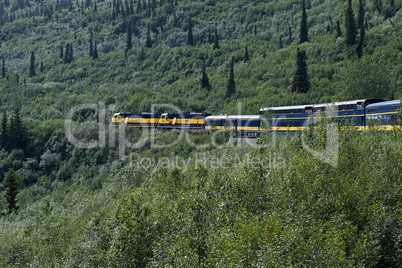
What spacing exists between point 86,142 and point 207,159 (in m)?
44.9

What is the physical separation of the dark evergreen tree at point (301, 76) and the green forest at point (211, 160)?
0.31 meters

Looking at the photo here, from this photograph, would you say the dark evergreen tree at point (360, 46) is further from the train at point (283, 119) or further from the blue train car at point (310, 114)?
the blue train car at point (310, 114)

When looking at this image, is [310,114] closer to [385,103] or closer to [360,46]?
[385,103]

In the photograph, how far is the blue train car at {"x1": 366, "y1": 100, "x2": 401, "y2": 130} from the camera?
5351 centimetres

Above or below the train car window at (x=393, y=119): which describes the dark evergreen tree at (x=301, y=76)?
above

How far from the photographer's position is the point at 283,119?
227ft

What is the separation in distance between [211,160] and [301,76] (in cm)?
5266

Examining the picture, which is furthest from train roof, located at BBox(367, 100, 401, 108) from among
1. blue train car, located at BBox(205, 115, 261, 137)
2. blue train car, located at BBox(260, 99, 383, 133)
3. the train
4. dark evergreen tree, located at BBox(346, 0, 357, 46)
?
dark evergreen tree, located at BBox(346, 0, 357, 46)

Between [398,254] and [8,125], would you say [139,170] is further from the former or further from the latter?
[8,125]

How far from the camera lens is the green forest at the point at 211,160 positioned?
32406mm

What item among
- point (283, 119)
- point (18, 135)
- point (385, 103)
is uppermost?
point (385, 103)

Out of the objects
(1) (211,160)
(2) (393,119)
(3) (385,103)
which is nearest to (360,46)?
(3) (385,103)

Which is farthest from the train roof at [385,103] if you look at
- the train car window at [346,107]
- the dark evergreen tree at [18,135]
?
the dark evergreen tree at [18,135]

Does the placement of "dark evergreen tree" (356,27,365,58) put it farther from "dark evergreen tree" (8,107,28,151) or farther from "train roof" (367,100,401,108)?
"dark evergreen tree" (8,107,28,151)
